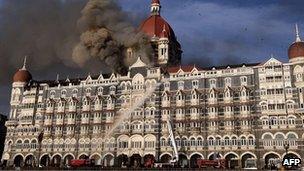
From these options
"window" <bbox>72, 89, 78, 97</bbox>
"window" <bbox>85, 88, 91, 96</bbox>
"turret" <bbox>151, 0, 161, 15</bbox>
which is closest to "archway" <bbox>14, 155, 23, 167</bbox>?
"window" <bbox>72, 89, 78, 97</bbox>

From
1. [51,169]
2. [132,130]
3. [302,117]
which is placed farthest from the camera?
[132,130]

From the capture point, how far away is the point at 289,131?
69688 mm

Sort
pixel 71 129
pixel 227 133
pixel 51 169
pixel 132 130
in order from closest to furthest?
pixel 51 169
pixel 227 133
pixel 132 130
pixel 71 129

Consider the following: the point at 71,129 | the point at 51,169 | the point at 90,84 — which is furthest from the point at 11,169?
the point at 90,84

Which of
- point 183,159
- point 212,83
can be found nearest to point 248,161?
point 183,159

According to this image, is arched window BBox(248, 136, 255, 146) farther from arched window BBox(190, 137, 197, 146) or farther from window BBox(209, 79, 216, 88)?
window BBox(209, 79, 216, 88)

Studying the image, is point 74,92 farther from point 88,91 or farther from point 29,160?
point 29,160

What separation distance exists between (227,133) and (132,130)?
64.7 ft

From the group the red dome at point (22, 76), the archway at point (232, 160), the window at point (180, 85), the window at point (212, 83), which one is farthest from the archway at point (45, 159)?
the archway at point (232, 160)

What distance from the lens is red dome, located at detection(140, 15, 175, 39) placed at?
100 metres

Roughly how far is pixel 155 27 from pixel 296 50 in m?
39.3

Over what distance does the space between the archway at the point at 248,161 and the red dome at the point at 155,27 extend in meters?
40.3

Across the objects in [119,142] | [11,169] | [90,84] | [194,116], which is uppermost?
[90,84]

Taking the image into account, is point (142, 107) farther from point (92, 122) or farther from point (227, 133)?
point (227, 133)
